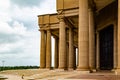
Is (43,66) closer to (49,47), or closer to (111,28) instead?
(49,47)

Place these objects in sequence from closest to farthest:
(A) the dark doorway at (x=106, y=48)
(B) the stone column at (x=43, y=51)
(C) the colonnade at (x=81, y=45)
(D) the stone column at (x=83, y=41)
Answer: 1. (D) the stone column at (x=83, y=41)
2. (C) the colonnade at (x=81, y=45)
3. (A) the dark doorway at (x=106, y=48)
4. (B) the stone column at (x=43, y=51)

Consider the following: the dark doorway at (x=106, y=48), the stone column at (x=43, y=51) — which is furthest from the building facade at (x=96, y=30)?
the stone column at (x=43, y=51)

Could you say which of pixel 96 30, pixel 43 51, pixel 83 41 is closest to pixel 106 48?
pixel 96 30

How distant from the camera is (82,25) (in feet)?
119

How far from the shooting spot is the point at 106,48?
188ft

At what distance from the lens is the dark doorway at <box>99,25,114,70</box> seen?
55906 mm

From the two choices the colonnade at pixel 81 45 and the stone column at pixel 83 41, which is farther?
the colonnade at pixel 81 45

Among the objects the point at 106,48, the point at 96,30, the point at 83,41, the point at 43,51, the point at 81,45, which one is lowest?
the point at 43,51

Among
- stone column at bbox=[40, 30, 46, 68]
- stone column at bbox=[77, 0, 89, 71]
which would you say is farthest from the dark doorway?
stone column at bbox=[40, 30, 46, 68]

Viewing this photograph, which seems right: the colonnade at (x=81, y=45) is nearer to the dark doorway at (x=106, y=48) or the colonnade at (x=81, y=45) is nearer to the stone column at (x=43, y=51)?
the stone column at (x=43, y=51)

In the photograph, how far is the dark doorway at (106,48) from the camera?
55.9 meters

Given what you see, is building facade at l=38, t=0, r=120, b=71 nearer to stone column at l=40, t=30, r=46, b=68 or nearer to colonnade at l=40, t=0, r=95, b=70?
colonnade at l=40, t=0, r=95, b=70

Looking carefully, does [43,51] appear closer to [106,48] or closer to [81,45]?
[106,48]

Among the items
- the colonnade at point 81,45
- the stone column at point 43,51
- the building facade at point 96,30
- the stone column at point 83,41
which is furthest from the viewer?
the stone column at point 43,51
